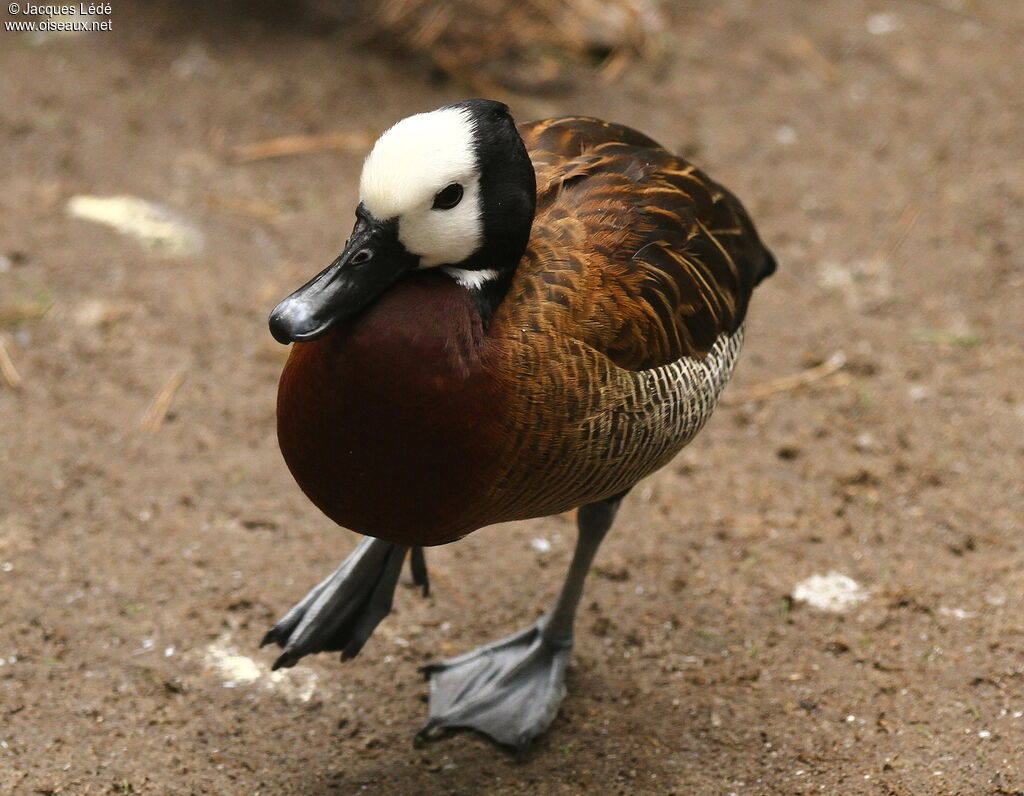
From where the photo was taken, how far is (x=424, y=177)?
7.32 feet

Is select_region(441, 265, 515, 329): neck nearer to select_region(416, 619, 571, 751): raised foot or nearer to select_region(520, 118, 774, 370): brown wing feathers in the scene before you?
select_region(520, 118, 774, 370): brown wing feathers

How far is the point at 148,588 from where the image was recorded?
345cm

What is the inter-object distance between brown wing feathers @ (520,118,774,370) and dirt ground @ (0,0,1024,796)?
38.9 inches

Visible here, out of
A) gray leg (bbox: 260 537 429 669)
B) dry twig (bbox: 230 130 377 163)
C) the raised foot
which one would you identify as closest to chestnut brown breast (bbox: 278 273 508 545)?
gray leg (bbox: 260 537 429 669)

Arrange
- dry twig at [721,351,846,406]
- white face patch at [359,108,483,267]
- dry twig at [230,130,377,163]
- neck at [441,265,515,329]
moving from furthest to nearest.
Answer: dry twig at [230,130,377,163]
dry twig at [721,351,846,406]
neck at [441,265,515,329]
white face patch at [359,108,483,267]

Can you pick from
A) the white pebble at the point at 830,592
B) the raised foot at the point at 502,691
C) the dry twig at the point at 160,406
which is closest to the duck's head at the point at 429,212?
the raised foot at the point at 502,691

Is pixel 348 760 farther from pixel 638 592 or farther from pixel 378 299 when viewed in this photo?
pixel 378 299

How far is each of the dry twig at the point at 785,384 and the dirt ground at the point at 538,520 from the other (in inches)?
1.1

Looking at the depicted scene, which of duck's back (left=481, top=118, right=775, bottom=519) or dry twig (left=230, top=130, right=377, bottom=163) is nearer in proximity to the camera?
duck's back (left=481, top=118, right=775, bottom=519)

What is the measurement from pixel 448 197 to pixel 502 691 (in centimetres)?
145

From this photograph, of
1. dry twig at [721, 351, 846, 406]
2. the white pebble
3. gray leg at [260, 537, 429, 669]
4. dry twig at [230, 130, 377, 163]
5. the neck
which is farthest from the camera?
dry twig at [230, 130, 377, 163]

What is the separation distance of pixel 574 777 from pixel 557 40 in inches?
159

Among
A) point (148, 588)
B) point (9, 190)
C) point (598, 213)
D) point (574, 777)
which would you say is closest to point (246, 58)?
point (9, 190)

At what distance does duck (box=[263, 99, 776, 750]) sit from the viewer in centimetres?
230
